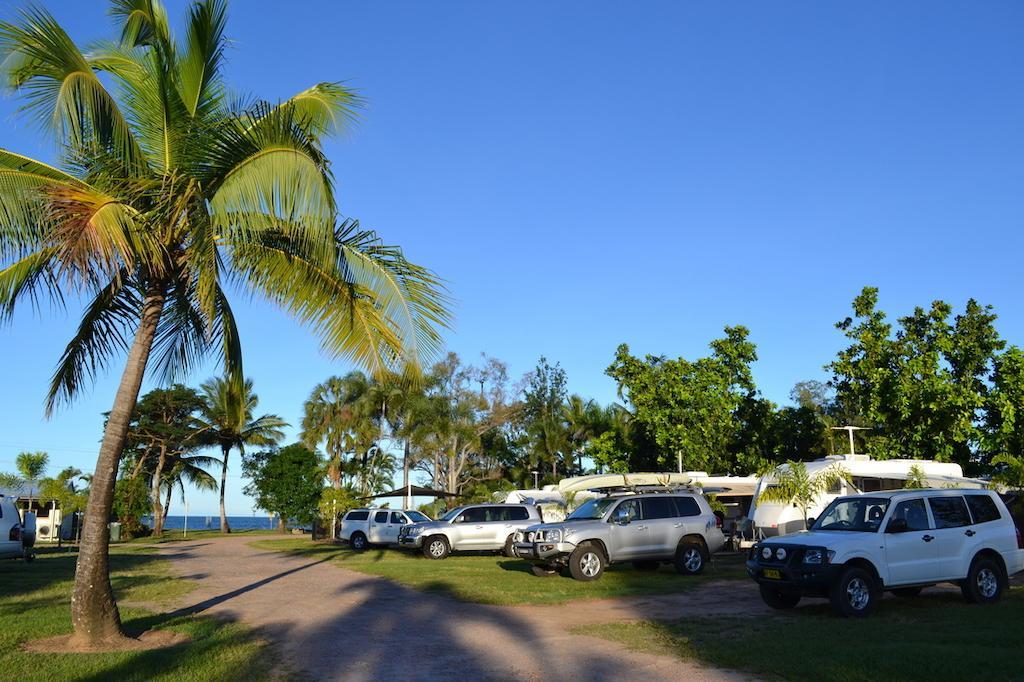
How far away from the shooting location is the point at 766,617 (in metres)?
11.5

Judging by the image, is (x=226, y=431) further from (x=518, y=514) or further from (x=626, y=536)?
(x=626, y=536)

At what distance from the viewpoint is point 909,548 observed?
1160 cm

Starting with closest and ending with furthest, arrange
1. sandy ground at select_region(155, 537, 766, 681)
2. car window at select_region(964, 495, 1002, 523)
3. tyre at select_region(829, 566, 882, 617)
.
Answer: sandy ground at select_region(155, 537, 766, 681)
tyre at select_region(829, 566, 882, 617)
car window at select_region(964, 495, 1002, 523)

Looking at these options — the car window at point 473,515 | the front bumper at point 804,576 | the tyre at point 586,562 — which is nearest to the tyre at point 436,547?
the car window at point 473,515

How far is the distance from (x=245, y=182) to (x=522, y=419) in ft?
164

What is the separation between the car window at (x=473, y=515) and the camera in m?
25.3

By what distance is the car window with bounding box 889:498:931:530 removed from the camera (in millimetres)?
11891

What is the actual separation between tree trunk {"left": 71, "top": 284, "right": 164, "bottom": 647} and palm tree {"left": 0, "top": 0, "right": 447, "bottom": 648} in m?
0.02

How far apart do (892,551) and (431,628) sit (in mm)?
6502

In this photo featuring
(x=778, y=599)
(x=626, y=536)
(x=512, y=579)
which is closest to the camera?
(x=778, y=599)

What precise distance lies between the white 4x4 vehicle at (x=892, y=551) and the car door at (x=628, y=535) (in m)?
5.29

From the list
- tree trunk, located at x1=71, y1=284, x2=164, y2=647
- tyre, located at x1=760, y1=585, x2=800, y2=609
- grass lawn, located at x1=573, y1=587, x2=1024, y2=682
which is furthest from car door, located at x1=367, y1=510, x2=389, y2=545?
tree trunk, located at x1=71, y1=284, x2=164, y2=647

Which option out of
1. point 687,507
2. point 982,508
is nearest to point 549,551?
point 687,507

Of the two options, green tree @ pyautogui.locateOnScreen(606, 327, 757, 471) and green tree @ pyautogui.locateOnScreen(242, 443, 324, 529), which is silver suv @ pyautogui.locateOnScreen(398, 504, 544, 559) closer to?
green tree @ pyautogui.locateOnScreen(606, 327, 757, 471)
